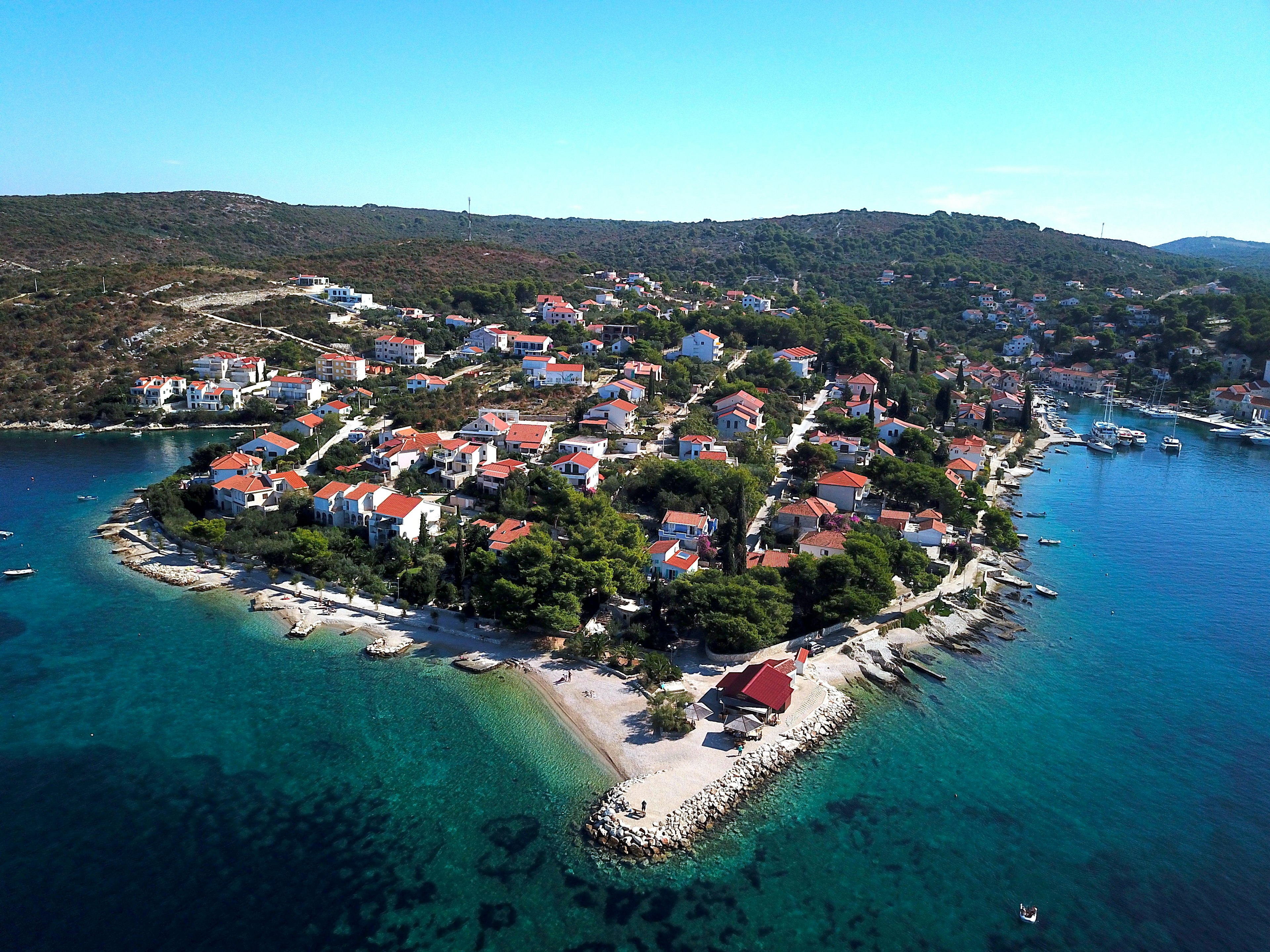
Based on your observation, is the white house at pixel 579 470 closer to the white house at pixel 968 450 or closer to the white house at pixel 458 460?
the white house at pixel 458 460

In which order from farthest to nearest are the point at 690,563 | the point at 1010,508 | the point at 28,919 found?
the point at 1010,508 → the point at 690,563 → the point at 28,919

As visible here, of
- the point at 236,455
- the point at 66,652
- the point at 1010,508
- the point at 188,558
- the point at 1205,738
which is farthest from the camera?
the point at 1010,508

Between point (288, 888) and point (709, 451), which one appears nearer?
point (288, 888)

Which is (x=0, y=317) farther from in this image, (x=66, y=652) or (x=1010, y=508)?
(x=1010, y=508)

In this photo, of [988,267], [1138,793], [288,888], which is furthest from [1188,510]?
[988,267]

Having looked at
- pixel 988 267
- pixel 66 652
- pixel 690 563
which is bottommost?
pixel 66 652

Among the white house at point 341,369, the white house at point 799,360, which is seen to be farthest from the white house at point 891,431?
the white house at point 341,369

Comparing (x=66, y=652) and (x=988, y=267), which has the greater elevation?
(x=988, y=267)

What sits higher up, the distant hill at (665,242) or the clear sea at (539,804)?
the distant hill at (665,242)
